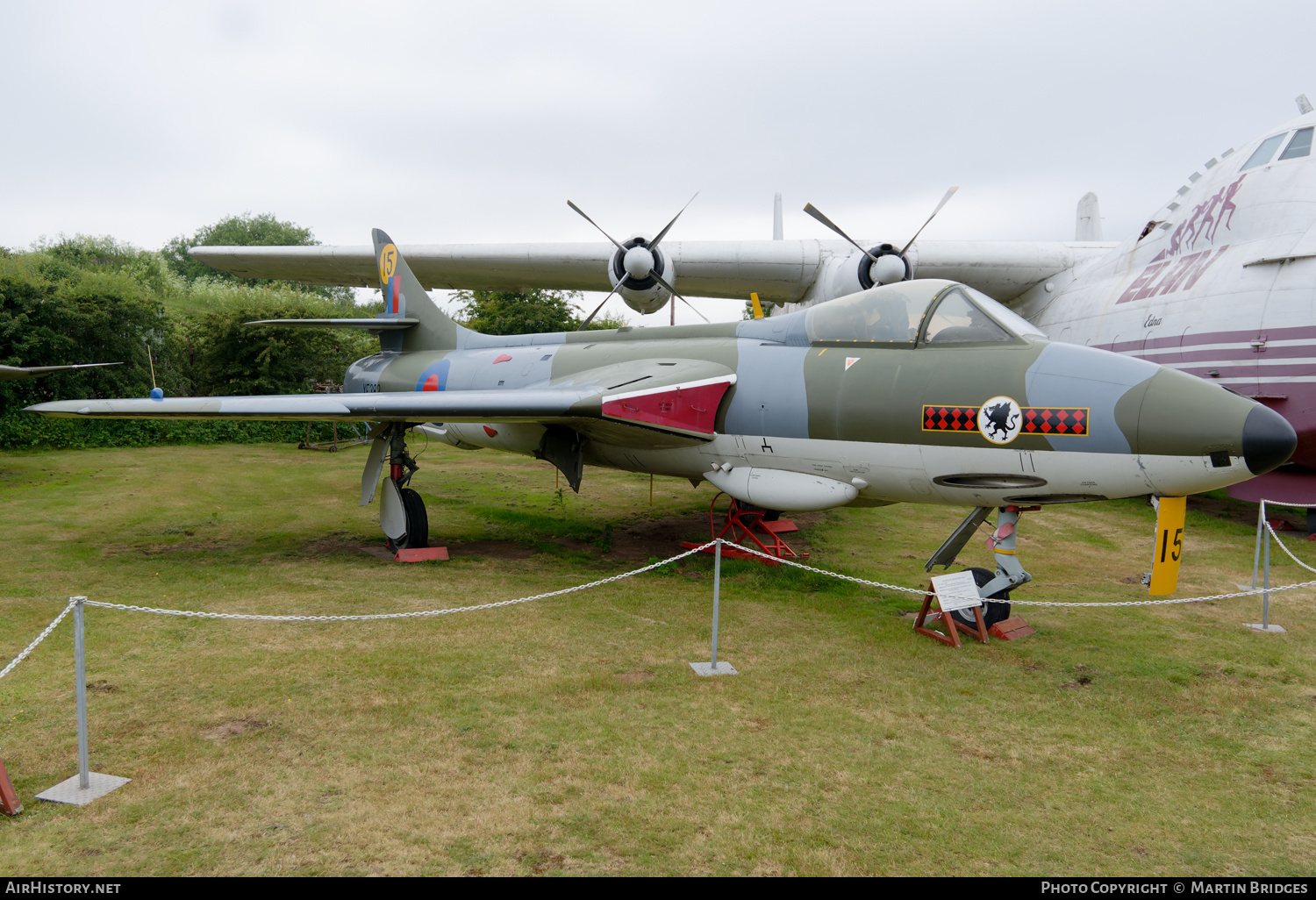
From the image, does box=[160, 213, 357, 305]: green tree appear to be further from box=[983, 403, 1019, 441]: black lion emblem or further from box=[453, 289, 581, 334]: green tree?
box=[983, 403, 1019, 441]: black lion emblem

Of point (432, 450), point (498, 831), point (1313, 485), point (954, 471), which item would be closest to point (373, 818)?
point (498, 831)

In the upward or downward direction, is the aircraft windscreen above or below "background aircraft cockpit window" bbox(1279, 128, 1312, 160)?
below

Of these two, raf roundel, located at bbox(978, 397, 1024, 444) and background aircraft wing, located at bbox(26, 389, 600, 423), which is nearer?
raf roundel, located at bbox(978, 397, 1024, 444)

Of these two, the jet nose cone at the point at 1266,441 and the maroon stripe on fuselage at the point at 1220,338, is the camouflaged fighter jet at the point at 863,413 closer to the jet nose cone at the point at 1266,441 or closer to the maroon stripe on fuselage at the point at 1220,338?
the jet nose cone at the point at 1266,441

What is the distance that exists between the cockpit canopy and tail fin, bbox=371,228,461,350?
6.75 m

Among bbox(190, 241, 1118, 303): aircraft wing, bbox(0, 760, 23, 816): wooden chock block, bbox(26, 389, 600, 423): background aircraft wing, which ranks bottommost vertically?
bbox(0, 760, 23, 816): wooden chock block

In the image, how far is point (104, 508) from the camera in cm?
1069

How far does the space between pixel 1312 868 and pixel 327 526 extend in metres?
10.1

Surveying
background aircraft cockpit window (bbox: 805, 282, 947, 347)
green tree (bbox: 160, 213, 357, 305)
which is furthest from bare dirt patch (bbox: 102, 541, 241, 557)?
green tree (bbox: 160, 213, 357, 305)

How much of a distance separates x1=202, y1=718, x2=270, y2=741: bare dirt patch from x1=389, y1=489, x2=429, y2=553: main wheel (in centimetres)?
428

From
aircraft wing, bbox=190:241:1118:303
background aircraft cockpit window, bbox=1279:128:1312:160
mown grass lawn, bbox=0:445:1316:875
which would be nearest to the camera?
mown grass lawn, bbox=0:445:1316:875

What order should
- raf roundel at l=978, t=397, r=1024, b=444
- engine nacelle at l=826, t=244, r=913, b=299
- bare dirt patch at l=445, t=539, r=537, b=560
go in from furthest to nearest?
engine nacelle at l=826, t=244, r=913, b=299
bare dirt patch at l=445, t=539, r=537, b=560
raf roundel at l=978, t=397, r=1024, b=444

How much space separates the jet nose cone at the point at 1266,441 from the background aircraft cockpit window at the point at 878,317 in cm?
235

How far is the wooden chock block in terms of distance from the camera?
3.22m
